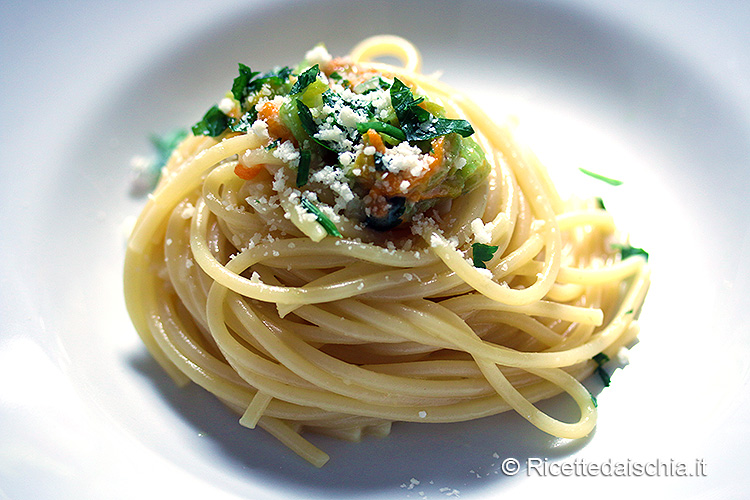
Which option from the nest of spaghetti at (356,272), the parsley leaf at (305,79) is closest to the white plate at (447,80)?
Answer: the nest of spaghetti at (356,272)

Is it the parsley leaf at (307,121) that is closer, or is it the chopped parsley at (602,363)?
the parsley leaf at (307,121)

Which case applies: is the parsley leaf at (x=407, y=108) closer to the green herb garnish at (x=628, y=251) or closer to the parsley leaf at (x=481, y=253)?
the parsley leaf at (x=481, y=253)

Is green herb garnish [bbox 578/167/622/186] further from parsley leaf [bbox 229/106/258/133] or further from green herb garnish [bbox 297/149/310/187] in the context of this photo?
parsley leaf [bbox 229/106/258/133]

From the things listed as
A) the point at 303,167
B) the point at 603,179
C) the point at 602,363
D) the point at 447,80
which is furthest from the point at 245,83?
the point at 602,363

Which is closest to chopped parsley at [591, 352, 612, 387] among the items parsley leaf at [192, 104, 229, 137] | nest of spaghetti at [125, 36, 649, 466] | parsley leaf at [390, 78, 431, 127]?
nest of spaghetti at [125, 36, 649, 466]

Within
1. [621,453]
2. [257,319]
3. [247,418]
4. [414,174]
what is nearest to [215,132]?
[257,319]

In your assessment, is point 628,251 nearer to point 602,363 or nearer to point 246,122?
point 602,363
